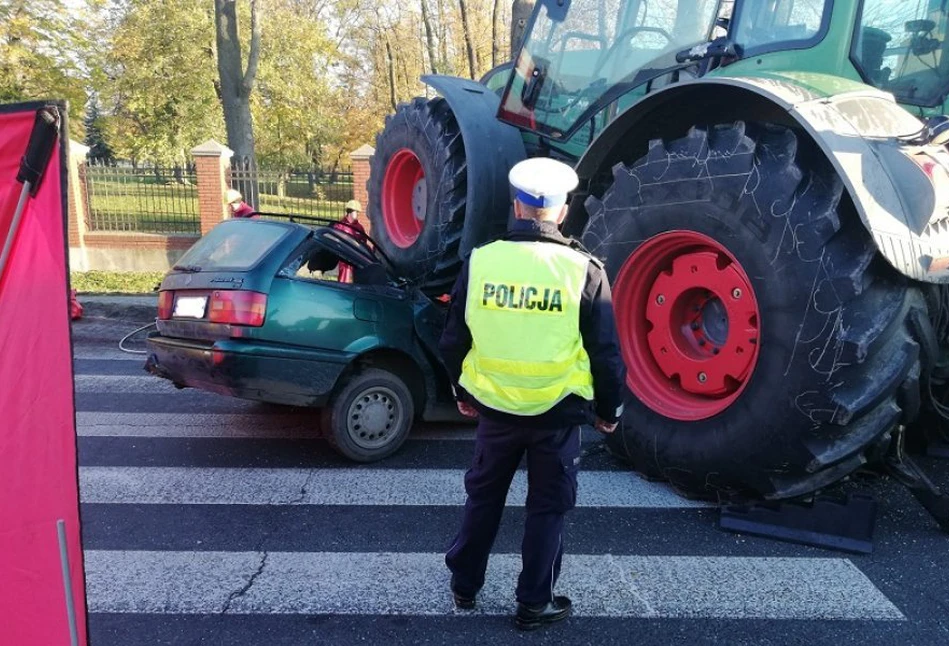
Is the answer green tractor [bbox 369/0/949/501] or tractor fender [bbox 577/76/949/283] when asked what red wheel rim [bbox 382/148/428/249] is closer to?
green tractor [bbox 369/0/949/501]

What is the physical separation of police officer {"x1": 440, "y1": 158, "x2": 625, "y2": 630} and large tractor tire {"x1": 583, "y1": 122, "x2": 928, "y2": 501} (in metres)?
1.00

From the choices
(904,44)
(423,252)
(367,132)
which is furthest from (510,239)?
(367,132)

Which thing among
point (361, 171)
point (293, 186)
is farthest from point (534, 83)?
point (293, 186)

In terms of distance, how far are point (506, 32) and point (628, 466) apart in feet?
76.2

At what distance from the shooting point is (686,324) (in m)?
4.16

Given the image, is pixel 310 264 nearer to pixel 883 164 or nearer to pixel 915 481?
pixel 883 164

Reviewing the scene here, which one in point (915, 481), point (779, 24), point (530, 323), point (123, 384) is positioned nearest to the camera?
point (530, 323)

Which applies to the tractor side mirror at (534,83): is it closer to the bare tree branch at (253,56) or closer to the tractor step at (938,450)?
the tractor step at (938,450)

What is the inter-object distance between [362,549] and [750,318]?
2.25 m

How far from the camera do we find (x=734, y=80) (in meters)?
3.58

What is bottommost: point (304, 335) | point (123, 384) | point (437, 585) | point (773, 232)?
point (437, 585)

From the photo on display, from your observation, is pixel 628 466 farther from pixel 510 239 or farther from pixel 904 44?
pixel 904 44

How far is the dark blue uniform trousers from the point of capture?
9.62 ft

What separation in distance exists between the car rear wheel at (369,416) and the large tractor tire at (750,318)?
1.50 meters
